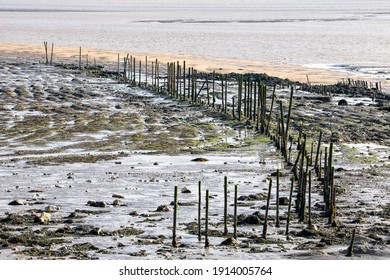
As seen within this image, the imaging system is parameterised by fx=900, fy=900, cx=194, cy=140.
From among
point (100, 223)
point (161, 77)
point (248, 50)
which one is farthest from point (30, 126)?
point (248, 50)

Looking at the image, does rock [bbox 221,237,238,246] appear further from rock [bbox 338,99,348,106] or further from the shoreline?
the shoreline

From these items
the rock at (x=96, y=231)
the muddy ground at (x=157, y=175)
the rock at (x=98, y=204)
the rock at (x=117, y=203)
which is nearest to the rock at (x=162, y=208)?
the muddy ground at (x=157, y=175)

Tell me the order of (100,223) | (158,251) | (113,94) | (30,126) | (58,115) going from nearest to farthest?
(158,251) → (100,223) → (30,126) → (58,115) → (113,94)

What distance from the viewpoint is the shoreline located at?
5700 cm

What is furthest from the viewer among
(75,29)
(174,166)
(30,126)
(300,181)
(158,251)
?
(75,29)

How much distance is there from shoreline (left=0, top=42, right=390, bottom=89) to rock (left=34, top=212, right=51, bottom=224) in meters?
35.4

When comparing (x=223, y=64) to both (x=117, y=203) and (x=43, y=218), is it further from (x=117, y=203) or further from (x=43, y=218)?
(x=43, y=218)

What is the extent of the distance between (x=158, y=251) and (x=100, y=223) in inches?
105

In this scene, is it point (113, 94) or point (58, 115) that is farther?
point (113, 94)

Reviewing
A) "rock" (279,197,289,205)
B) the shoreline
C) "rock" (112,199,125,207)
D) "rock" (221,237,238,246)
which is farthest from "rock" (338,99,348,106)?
"rock" (221,237,238,246)

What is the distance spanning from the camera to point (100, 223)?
19188 millimetres

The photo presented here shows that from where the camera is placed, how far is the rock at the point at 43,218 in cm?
1891

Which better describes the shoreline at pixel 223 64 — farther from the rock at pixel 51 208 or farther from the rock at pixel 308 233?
the rock at pixel 308 233

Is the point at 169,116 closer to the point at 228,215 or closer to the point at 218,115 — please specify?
the point at 218,115
